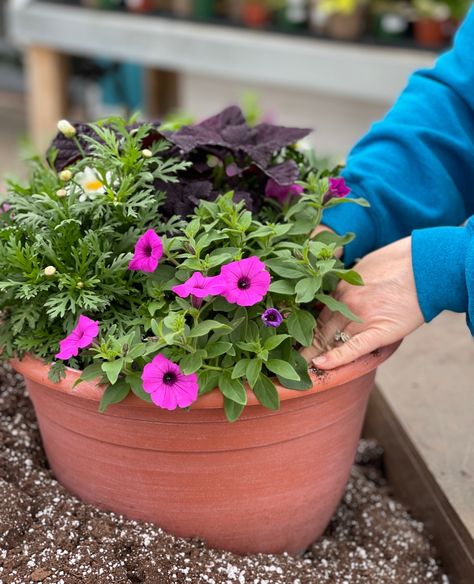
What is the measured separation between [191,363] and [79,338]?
140 millimetres

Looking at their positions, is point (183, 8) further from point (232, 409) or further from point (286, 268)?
point (232, 409)

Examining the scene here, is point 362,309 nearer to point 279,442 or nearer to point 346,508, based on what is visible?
point 279,442

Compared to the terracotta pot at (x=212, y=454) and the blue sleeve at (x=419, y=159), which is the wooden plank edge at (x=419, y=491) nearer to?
the terracotta pot at (x=212, y=454)

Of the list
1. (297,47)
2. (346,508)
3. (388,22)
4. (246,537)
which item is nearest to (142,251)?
(246,537)

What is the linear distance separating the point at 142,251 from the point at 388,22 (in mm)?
2672

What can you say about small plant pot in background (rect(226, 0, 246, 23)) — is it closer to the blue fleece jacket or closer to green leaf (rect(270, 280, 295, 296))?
the blue fleece jacket

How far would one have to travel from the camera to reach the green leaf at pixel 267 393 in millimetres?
950

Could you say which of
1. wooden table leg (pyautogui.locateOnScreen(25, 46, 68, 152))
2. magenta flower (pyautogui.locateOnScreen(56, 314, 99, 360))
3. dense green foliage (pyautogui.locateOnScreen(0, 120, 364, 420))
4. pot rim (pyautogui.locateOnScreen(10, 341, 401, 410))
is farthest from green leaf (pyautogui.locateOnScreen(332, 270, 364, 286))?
wooden table leg (pyautogui.locateOnScreen(25, 46, 68, 152))

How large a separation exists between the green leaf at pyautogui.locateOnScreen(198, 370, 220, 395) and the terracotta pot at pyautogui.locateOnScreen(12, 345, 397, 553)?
0.04 ft

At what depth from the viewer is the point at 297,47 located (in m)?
3.19

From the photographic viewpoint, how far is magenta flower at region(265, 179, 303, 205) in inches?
46.7

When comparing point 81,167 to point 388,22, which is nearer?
point 81,167

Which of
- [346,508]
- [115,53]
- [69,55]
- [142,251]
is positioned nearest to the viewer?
[142,251]

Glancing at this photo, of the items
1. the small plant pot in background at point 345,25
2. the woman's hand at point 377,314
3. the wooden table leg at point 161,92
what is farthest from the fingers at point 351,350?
the wooden table leg at point 161,92
